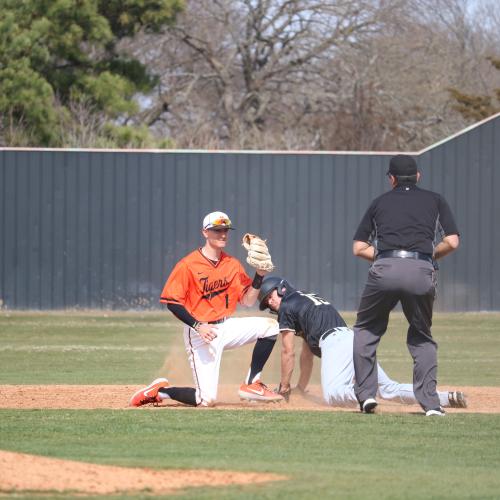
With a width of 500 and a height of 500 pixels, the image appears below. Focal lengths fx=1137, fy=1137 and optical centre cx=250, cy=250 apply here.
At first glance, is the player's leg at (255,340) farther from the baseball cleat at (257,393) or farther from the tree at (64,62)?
the tree at (64,62)

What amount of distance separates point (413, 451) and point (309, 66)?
90.1 feet

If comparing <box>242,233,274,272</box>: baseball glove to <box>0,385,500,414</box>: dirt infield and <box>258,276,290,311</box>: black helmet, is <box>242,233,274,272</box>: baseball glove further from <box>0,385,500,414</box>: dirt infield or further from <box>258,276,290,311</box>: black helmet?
<box>0,385,500,414</box>: dirt infield

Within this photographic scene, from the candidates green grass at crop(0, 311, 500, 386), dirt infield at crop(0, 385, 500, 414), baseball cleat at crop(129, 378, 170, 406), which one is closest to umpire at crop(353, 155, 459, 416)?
dirt infield at crop(0, 385, 500, 414)

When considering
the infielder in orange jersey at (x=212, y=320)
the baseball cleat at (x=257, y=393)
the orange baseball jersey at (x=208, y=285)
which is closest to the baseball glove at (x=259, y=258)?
the infielder in orange jersey at (x=212, y=320)

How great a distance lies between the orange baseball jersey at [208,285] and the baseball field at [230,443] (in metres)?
0.81

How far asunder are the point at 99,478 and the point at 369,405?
2911 millimetres

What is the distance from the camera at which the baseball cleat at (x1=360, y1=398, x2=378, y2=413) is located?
27.3ft

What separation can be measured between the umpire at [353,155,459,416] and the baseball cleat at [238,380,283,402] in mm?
1294

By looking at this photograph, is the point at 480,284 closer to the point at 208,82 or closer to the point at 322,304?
the point at 322,304

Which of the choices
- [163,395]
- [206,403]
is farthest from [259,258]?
[163,395]

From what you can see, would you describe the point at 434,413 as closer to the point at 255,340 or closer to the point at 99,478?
the point at 255,340

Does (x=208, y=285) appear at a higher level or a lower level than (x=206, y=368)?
higher

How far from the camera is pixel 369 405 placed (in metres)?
8.34

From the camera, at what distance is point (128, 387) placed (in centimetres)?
1078
